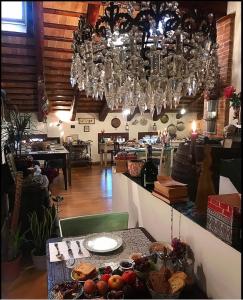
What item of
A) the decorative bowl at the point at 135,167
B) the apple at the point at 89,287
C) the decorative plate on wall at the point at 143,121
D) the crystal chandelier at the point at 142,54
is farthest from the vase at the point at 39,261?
the decorative plate on wall at the point at 143,121

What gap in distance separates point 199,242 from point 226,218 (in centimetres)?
31

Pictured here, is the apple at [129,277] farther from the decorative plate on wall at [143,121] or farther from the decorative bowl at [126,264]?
the decorative plate on wall at [143,121]

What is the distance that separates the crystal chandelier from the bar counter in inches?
37.7

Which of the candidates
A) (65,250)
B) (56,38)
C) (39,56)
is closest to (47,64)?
(39,56)

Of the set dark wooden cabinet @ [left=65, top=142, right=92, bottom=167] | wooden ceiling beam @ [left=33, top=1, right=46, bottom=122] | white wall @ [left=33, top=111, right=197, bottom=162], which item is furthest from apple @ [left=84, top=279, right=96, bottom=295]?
white wall @ [left=33, top=111, right=197, bottom=162]

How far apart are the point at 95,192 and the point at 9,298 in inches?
187

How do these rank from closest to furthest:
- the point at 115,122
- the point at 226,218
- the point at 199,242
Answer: the point at 226,218, the point at 199,242, the point at 115,122

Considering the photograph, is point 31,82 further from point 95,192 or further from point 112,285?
point 112,285

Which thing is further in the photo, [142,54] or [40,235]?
[40,235]

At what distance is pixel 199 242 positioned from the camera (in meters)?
1.23

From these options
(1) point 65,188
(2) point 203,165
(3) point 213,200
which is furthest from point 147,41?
(1) point 65,188

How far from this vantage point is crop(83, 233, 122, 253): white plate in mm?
1498

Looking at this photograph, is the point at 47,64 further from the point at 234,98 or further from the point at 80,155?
the point at 234,98

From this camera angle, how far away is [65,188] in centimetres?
544
